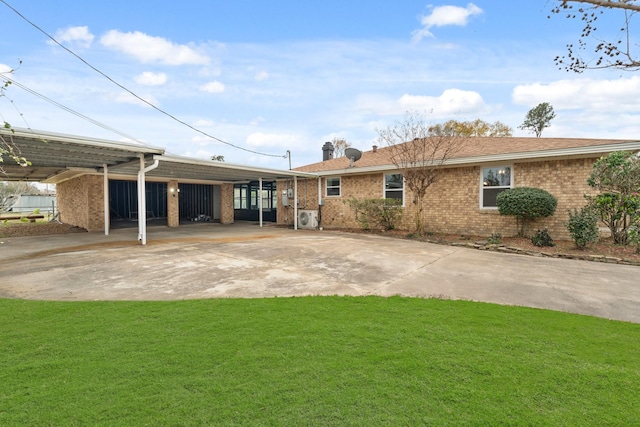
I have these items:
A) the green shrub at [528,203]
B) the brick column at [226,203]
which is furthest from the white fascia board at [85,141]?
the green shrub at [528,203]

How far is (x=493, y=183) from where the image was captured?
33.9ft

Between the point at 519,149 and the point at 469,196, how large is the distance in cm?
208

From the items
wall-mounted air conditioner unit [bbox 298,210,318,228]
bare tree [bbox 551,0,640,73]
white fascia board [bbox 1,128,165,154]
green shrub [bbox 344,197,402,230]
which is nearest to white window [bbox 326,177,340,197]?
wall-mounted air conditioner unit [bbox 298,210,318,228]

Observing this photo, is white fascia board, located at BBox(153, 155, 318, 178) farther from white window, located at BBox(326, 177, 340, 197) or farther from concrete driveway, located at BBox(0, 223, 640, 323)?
concrete driveway, located at BBox(0, 223, 640, 323)

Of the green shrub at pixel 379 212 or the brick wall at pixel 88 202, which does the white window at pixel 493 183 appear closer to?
the green shrub at pixel 379 212

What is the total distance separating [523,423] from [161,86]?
1645 centimetres

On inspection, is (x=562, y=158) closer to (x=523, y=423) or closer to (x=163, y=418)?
(x=523, y=423)

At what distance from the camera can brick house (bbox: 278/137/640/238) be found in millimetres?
8828

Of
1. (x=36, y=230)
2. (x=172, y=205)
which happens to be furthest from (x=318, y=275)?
(x=36, y=230)

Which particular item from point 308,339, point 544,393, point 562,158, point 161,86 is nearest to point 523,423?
point 544,393

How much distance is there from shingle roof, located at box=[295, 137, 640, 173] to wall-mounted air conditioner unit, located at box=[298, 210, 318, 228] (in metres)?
2.07

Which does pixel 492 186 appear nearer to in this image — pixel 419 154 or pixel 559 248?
pixel 419 154

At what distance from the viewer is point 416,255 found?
744 cm

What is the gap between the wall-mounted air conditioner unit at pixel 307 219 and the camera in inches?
561
